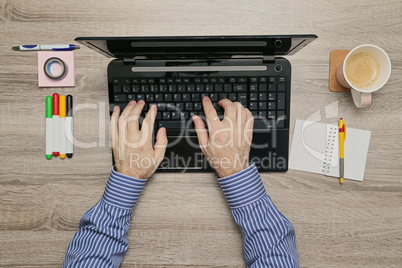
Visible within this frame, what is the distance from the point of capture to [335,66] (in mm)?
825

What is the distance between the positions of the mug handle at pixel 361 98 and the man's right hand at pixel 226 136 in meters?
0.26

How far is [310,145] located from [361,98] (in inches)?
6.5

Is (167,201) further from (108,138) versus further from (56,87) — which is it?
(56,87)

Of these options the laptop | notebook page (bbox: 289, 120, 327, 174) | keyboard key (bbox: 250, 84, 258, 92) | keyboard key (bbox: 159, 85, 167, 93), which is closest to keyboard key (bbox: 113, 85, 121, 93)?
the laptop

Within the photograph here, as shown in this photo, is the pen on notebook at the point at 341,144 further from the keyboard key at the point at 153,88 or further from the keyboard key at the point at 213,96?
the keyboard key at the point at 153,88

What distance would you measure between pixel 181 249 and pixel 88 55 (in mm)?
558

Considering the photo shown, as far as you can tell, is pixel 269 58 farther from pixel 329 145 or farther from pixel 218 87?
pixel 329 145

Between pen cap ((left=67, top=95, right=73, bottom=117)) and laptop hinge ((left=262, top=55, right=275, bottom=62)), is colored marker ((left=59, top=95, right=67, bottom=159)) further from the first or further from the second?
laptop hinge ((left=262, top=55, right=275, bottom=62))

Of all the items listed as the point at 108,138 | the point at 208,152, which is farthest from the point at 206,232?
the point at 108,138

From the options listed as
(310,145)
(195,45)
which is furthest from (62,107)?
(310,145)

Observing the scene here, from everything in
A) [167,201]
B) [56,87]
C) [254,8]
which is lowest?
[167,201]

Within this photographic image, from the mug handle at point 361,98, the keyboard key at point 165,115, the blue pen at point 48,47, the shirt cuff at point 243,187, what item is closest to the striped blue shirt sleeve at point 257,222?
the shirt cuff at point 243,187

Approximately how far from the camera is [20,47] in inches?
32.5

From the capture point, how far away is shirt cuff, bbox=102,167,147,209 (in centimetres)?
78
